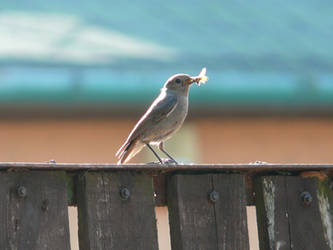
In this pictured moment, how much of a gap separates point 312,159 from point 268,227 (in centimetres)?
805

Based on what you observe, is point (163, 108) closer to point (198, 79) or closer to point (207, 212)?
point (198, 79)

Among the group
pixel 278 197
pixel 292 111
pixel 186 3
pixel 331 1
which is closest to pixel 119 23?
pixel 186 3

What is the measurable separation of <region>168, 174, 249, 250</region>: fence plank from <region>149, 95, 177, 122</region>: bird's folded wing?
2898mm

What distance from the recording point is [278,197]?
514 cm

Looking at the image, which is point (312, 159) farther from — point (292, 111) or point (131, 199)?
point (131, 199)

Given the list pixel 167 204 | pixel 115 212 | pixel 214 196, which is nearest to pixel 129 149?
pixel 167 204

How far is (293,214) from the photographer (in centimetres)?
515

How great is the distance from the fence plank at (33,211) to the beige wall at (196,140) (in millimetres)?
7399

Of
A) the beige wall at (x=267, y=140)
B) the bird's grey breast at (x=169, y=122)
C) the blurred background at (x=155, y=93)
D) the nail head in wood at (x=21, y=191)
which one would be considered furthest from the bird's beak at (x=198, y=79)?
the beige wall at (x=267, y=140)

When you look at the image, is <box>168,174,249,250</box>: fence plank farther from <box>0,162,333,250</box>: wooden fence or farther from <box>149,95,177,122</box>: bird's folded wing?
<box>149,95,177,122</box>: bird's folded wing

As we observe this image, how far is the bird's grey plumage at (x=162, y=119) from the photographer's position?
7753 millimetres

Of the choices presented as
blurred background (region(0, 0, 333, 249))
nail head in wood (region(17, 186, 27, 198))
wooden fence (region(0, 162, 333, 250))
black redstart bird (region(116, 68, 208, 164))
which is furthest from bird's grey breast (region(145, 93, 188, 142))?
nail head in wood (region(17, 186, 27, 198))

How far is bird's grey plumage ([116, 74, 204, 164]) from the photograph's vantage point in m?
7.75

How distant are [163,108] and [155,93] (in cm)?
394
